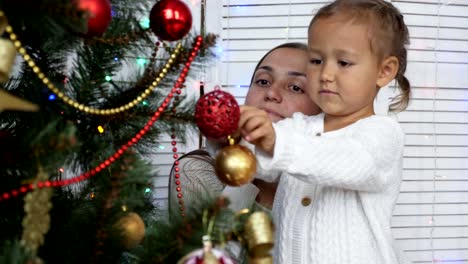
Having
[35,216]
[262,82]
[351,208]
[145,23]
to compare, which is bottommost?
[351,208]

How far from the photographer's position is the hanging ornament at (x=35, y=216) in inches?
23.7

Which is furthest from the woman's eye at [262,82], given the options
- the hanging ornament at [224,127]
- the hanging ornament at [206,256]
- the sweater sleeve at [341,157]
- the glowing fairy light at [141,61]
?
the hanging ornament at [206,256]

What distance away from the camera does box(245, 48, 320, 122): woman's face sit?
130 cm

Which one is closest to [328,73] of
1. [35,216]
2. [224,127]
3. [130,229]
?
[224,127]

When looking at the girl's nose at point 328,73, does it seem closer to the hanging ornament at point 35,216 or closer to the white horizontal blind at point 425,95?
the hanging ornament at point 35,216

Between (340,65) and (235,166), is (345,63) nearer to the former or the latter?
(340,65)

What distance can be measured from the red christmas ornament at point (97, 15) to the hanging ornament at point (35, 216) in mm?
181

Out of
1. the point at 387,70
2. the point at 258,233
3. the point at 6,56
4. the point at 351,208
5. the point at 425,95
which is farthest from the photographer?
the point at 425,95

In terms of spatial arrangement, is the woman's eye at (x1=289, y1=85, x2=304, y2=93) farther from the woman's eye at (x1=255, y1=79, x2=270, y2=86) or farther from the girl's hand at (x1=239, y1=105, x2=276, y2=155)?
the girl's hand at (x1=239, y1=105, x2=276, y2=155)

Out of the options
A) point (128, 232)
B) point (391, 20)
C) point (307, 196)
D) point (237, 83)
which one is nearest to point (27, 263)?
point (128, 232)

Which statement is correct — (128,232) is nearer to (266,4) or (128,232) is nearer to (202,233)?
(202,233)

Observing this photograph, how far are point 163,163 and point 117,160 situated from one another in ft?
3.42

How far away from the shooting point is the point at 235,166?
72 cm

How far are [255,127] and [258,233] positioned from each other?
17 cm
